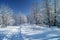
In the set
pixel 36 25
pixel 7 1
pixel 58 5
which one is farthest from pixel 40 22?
pixel 7 1

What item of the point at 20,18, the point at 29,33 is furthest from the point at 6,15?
the point at 29,33

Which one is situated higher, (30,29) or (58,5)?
(58,5)

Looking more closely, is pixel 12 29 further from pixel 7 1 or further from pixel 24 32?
pixel 7 1

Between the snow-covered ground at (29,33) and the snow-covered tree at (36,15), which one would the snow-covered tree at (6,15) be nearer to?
the snow-covered ground at (29,33)

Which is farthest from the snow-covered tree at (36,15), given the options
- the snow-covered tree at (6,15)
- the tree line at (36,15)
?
the snow-covered tree at (6,15)

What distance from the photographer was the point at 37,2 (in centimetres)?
275

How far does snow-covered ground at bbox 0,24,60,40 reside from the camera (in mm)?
2639

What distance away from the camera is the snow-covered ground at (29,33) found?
2639mm

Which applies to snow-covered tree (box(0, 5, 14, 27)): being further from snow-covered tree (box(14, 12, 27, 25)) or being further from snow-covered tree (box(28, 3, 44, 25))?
snow-covered tree (box(28, 3, 44, 25))

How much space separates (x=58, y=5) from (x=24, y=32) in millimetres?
795

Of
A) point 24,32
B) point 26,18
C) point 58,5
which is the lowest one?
point 24,32

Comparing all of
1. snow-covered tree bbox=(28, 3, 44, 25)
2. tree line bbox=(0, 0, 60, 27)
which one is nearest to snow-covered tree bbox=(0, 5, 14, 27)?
tree line bbox=(0, 0, 60, 27)

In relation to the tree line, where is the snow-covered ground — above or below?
below

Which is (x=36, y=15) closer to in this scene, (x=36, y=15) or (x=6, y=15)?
(x=36, y=15)
